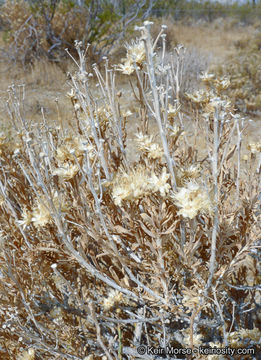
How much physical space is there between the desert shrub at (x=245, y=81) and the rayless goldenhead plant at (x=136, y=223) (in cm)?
412

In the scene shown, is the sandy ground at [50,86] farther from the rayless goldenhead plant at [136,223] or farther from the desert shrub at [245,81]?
the rayless goldenhead plant at [136,223]

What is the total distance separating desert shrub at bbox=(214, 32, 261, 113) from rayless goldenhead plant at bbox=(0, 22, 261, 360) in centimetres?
412

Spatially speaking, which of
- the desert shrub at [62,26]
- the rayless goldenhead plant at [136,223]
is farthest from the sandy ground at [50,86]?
the rayless goldenhead plant at [136,223]

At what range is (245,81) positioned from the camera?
5375 mm

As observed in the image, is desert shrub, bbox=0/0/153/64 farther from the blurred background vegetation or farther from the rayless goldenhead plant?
the rayless goldenhead plant

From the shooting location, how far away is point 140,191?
713mm

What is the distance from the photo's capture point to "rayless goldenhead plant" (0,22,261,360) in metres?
0.72

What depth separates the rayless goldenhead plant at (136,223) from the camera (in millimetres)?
719

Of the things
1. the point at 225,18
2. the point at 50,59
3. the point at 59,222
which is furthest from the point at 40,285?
the point at 225,18

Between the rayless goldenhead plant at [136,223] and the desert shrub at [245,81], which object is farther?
the desert shrub at [245,81]

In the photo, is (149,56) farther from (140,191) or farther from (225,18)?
(225,18)

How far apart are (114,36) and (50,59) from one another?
145cm

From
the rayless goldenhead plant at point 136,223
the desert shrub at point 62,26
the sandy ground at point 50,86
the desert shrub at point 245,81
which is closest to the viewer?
the rayless goldenhead plant at point 136,223

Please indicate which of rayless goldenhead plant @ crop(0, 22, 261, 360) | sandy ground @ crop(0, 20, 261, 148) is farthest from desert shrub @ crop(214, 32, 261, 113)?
rayless goldenhead plant @ crop(0, 22, 261, 360)
